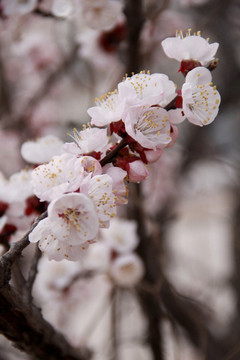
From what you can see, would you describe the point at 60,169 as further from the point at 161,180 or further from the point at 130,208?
the point at 161,180

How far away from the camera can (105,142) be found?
1.77ft

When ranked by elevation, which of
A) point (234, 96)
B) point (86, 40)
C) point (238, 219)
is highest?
point (86, 40)

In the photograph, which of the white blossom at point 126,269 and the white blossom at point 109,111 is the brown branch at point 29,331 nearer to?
the white blossom at point 109,111

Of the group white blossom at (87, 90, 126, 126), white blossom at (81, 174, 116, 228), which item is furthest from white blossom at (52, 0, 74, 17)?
white blossom at (81, 174, 116, 228)

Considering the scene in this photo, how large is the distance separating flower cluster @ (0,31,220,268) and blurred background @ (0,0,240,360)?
56 cm

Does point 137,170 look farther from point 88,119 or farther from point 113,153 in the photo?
point 88,119

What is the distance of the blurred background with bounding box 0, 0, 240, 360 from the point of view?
122 centimetres

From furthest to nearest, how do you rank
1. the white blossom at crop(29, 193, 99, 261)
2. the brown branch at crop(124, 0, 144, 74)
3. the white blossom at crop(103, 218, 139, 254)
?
the white blossom at crop(103, 218, 139, 254) → the brown branch at crop(124, 0, 144, 74) → the white blossom at crop(29, 193, 99, 261)

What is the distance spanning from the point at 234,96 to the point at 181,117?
1.49 m

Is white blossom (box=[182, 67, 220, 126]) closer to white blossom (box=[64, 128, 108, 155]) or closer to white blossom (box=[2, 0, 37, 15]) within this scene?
white blossom (box=[64, 128, 108, 155])

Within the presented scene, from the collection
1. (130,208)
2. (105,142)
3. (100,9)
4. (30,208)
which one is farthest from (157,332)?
(100,9)

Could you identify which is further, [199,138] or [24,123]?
[199,138]

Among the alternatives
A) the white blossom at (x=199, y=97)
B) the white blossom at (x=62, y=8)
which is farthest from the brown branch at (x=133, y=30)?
the white blossom at (x=199, y=97)

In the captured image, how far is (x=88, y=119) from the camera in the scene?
1789 millimetres
